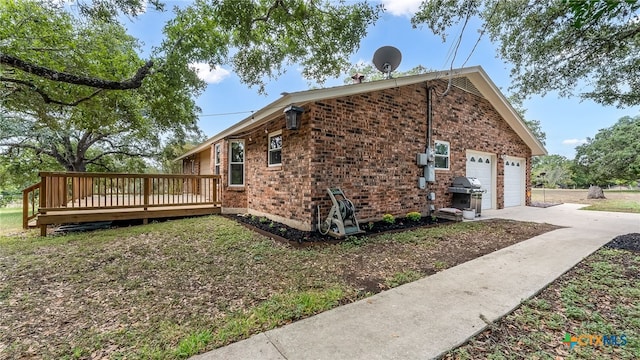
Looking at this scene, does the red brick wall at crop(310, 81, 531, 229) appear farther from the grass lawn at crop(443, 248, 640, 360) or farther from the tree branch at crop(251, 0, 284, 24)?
the grass lawn at crop(443, 248, 640, 360)

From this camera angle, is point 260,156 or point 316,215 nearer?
point 316,215

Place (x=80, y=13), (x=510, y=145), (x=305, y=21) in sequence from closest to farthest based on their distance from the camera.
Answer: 1. (x=80, y=13)
2. (x=305, y=21)
3. (x=510, y=145)

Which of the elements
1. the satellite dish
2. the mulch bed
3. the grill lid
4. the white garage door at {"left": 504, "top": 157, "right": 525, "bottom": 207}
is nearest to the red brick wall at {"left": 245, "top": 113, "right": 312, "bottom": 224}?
the mulch bed

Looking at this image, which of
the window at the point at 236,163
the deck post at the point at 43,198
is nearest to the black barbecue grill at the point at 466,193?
the window at the point at 236,163

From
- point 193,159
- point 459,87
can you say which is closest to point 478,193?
point 459,87

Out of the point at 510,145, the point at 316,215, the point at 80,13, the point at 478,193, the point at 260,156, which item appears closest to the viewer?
the point at 80,13

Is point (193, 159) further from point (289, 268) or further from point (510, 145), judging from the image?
point (510, 145)

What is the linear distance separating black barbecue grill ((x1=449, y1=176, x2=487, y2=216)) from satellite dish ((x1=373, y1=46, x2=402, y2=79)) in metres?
4.21

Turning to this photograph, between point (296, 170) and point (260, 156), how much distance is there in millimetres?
2136

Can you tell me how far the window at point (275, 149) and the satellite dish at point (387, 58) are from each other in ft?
12.1

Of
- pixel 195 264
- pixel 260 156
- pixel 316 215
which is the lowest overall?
pixel 195 264

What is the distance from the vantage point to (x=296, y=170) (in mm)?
6023

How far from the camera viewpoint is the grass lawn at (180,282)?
218 centimetres

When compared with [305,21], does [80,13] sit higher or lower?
lower
